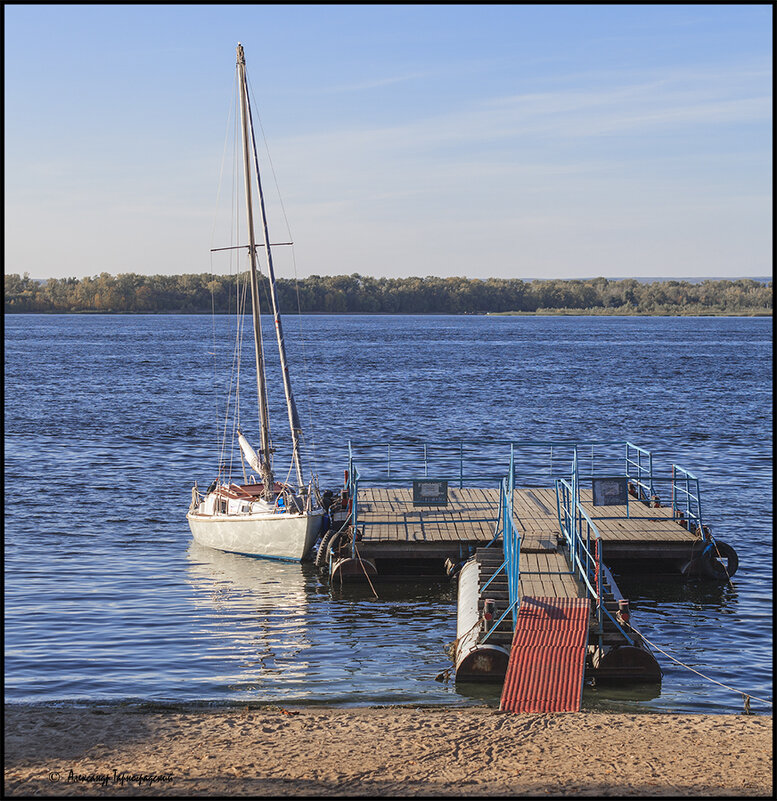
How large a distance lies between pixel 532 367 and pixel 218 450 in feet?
197

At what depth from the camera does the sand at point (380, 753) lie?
10.6m

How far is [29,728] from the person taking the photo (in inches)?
500

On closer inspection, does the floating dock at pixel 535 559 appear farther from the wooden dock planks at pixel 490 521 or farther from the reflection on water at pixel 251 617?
the reflection on water at pixel 251 617

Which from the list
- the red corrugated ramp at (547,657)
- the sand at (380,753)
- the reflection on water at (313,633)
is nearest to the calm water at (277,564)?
the reflection on water at (313,633)

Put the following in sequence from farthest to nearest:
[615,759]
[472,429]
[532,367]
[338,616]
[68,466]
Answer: [532,367] < [472,429] < [68,466] < [338,616] < [615,759]

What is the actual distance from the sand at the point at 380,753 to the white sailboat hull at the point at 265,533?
9850mm

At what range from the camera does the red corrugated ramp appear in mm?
13930

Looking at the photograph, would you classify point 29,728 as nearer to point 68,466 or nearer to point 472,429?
point 68,466

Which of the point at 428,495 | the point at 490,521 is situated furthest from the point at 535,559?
the point at 428,495

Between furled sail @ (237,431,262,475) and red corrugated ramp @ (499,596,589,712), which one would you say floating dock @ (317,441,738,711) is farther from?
furled sail @ (237,431,262,475)

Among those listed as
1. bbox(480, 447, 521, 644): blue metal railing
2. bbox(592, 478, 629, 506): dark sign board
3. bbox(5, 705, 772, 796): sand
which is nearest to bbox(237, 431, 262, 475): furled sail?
bbox(480, 447, 521, 644): blue metal railing

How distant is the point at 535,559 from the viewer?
62.9 ft

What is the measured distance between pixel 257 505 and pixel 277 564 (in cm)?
149

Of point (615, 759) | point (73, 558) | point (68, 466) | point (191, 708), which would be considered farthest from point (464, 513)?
point (68, 466)
